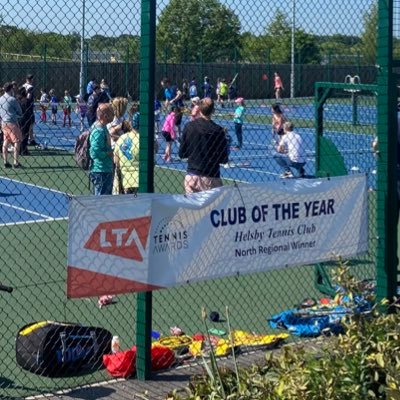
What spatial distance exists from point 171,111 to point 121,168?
1050cm

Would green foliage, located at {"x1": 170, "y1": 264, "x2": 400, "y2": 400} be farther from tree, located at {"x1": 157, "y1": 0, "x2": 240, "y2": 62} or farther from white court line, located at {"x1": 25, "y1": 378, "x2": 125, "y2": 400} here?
tree, located at {"x1": 157, "y1": 0, "x2": 240, "y2": 62}

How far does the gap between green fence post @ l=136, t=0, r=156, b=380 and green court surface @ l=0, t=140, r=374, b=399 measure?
433 mm

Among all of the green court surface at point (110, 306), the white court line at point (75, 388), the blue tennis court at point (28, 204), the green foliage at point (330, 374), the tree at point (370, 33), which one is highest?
the tree at point (370, 33)

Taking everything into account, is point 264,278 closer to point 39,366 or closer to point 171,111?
point 39,366

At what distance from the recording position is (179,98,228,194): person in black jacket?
8.35 meters

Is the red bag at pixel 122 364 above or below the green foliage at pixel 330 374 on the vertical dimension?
below

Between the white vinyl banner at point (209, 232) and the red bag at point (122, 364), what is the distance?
68cm

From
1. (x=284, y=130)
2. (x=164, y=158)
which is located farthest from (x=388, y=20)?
(x=164, y=158)

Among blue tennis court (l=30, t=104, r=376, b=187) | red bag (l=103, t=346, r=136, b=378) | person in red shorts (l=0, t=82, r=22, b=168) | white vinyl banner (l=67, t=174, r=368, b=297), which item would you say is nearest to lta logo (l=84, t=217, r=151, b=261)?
white vinyl banner (l=67, t=174, r=368, b=297)

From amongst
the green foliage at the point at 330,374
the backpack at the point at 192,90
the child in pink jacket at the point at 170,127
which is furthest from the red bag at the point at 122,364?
the backpack at the point at 192,90

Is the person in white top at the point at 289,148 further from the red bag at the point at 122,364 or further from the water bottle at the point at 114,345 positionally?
the red bag at the point at 122,364

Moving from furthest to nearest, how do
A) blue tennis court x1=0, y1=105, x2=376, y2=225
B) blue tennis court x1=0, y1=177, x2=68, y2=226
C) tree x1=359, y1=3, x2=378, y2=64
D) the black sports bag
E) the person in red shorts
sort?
1. the person in red shorts
2. blue tennis court x1=0, y1=177, x2=68, y2=226
3. blue tennis court x1=0, y1=105, x2=376, y2=225
4. tree x1=359, y1=3, x2=378, y2=64
5. the black sports bag

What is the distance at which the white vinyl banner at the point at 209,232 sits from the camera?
6.09 metres

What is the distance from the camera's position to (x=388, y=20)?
7.60 m
